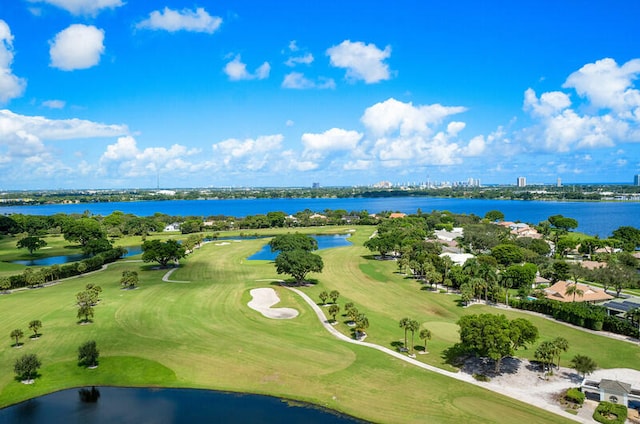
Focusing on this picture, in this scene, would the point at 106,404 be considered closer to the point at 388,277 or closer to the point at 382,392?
the point at 382,392

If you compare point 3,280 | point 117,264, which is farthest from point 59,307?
point 117,264

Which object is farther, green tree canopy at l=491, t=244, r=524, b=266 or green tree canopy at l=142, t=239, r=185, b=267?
green tree canopy at l=142, t=239, r=185, b=267

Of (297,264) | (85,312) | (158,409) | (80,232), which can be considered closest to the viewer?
(158,409)

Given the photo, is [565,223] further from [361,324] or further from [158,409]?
[158,409]

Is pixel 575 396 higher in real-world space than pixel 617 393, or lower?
lower

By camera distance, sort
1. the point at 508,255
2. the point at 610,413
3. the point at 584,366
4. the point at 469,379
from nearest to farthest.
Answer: the point at 610,413 → the point at 584,366 → the point at 469,379 → the point at 508,255

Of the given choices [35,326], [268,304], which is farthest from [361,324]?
[35,326]

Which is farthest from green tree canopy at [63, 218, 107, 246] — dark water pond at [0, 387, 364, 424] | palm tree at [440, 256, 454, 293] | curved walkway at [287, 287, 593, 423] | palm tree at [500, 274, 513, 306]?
palm tree at [500, 274, 513, 306]

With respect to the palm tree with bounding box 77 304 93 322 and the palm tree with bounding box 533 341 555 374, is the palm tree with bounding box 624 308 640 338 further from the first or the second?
the palm tree with bounding box 77 304 93 322
